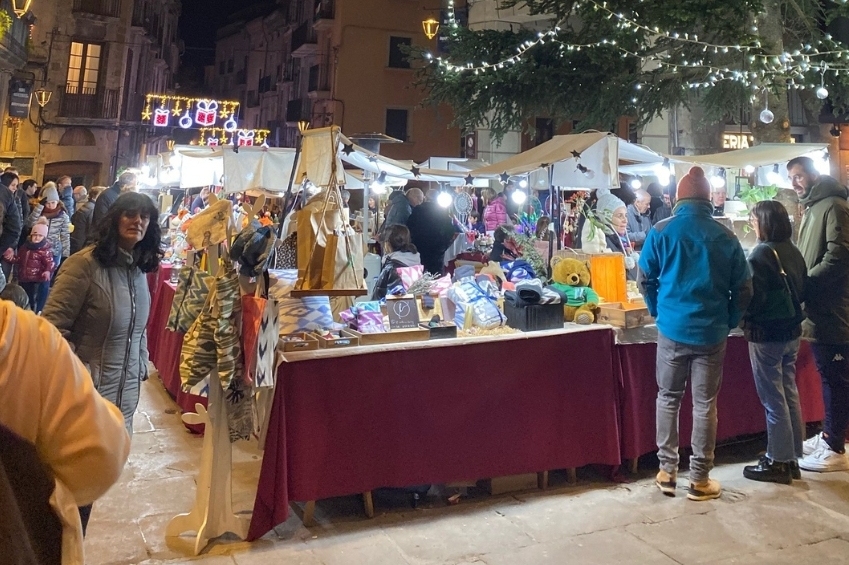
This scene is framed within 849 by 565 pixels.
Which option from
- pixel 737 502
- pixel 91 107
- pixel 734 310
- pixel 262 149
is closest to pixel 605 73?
pixel 262 149

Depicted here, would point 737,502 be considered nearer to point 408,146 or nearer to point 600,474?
point 600,474

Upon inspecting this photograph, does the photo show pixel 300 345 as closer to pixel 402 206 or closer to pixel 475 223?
pixel 402 206

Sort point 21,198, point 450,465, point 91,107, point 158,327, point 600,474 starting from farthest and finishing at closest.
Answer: point 91,107, point 21,198, point 158,327, point 600,474, point 450,465

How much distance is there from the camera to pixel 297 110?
2984 cm

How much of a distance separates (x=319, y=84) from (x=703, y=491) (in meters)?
26.6

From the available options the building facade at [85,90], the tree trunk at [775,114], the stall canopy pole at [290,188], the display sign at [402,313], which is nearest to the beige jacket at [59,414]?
the stall canopy pole at [290,188]

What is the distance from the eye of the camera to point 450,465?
3.86 metres

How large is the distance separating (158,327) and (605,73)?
8.11 metres

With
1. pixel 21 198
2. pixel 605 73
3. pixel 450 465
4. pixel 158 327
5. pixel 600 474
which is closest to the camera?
pixel 450 465

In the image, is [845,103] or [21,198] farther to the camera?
[845,103]

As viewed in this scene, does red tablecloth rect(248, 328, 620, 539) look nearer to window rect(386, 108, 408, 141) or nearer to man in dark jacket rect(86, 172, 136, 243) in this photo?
man in dark jacket rect(86, 172, 136, 243)

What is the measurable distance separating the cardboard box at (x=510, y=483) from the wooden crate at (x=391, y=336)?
41.5 inches

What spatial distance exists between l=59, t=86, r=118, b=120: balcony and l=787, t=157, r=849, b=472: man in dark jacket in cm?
2632

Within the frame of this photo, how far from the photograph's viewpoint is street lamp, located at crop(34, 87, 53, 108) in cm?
2233
